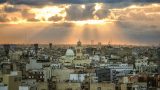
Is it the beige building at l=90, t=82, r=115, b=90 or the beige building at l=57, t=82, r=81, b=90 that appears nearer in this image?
the beige building at l=90, t=82, r=115, b=90

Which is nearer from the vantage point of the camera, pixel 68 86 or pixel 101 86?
pixel 101 86

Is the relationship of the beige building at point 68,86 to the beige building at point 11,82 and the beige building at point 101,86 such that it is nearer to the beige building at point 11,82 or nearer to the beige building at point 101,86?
the beige building at point 101,86

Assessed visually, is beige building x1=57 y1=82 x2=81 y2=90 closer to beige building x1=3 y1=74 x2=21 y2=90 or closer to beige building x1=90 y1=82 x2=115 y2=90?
beige building x1=90 y1=82 x2=115 y2=90

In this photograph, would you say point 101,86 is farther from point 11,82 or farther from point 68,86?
point 11,82

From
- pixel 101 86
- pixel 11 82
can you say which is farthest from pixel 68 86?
pixel 11 82

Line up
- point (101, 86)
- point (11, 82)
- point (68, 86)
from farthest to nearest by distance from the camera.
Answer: point (68, 86) → point (101, 86) → point (11, 82)

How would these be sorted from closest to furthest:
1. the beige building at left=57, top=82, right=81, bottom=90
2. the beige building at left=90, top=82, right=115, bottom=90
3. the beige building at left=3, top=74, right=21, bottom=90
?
1. the beige building at left=3, top=74, right=21, bottom=90
2. the beige building at left=90, top=82, right=115, bottom=90
3. the beige building at left=57, top=82, right=81, bottom=90

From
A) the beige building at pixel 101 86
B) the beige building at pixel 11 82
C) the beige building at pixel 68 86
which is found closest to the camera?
the beige building at pixel 11 82

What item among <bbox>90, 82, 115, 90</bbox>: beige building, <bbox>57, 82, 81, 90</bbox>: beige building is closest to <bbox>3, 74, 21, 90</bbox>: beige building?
<bbox>57, 82, 81, 90</bbox>: beige building

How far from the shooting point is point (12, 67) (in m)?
56.8

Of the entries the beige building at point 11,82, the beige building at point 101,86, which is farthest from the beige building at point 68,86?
the beige building at point 11,82

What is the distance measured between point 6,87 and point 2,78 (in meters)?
3.12

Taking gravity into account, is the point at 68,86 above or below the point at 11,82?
below

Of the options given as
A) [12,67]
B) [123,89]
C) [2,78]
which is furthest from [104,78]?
[2,78]
